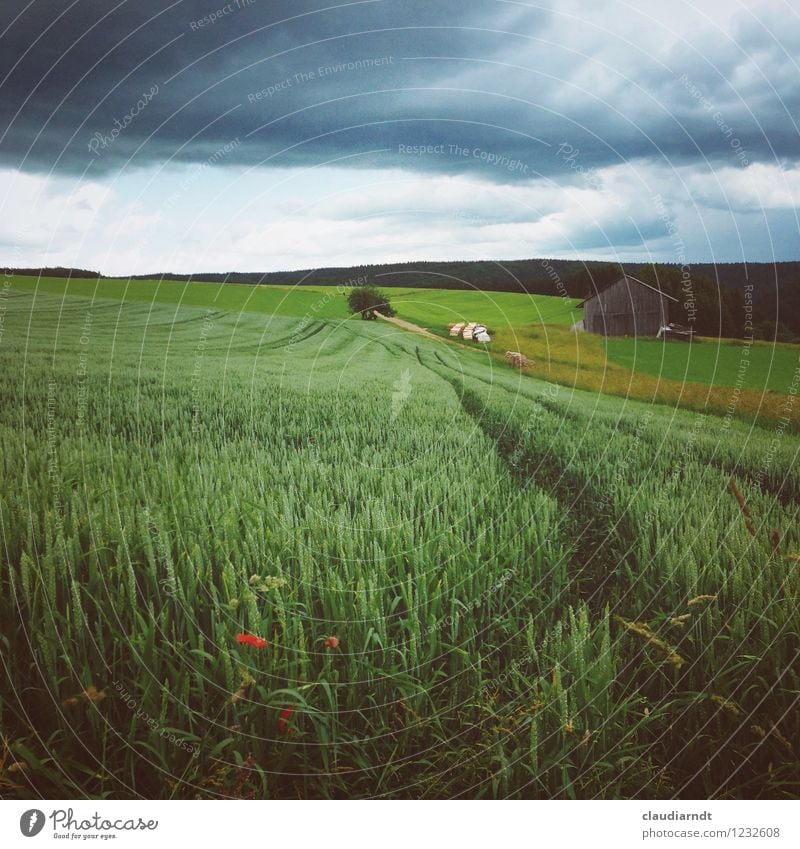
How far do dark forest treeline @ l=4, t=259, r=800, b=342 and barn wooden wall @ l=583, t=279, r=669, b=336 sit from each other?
5 cm

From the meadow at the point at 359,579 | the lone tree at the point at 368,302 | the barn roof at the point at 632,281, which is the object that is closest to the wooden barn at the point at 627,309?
the barn roof at the point at 632,281

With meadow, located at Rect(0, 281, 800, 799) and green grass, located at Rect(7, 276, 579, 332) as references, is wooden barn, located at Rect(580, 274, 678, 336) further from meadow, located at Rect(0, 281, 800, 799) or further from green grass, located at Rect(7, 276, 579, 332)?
Result: meadow, located at Rect(0, 281, 800, 799)

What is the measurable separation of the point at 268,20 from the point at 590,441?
6.83 ft

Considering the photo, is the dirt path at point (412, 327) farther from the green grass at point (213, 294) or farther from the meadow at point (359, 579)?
the green grass at point (213, 294)

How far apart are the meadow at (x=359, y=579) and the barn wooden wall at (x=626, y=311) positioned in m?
0.24

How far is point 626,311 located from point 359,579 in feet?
5.27

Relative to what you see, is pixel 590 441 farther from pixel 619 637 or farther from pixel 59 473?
pixel 59 473

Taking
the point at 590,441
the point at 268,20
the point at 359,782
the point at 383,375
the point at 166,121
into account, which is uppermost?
the point at 268,20

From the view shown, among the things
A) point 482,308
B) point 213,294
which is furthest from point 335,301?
point 482,308

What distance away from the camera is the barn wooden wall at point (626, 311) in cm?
242

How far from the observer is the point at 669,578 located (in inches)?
78.0

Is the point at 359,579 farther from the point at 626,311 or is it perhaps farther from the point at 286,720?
the point at 626,311
